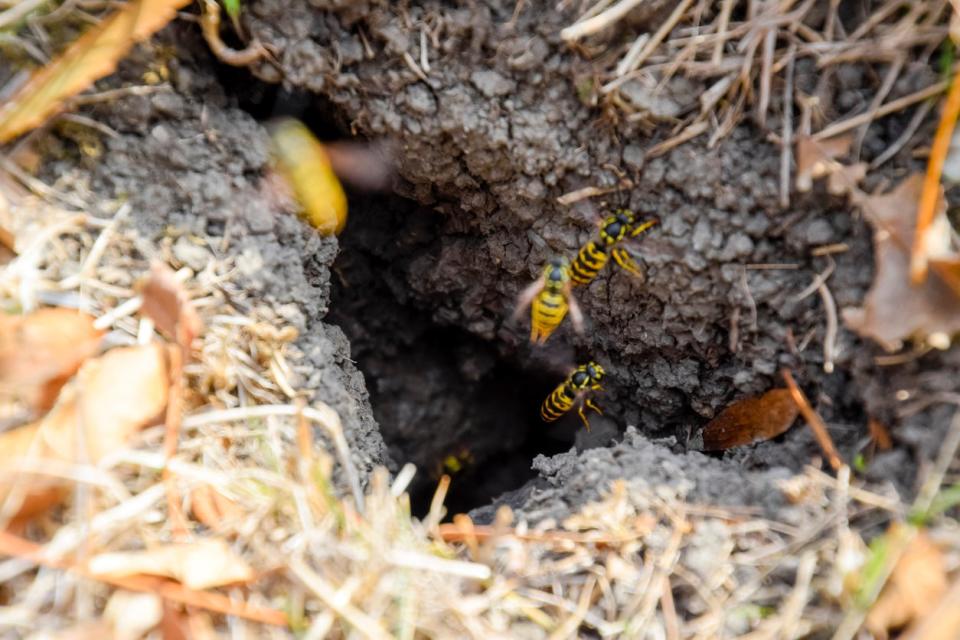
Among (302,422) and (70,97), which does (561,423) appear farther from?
(70,97)

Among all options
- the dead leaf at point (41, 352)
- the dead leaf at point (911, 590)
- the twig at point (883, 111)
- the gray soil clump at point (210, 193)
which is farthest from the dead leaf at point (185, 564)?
the twig at point (883, 111)

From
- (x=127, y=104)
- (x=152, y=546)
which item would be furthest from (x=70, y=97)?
(x=152, y=546)

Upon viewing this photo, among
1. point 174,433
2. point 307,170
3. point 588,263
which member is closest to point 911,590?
point 588,263

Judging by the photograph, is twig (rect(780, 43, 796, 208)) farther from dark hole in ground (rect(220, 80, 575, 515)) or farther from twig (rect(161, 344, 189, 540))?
twig (rect(161, 344, 189, 540))

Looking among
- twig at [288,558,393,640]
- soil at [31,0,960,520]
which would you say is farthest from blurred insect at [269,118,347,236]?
twig at [288,558,393,640]

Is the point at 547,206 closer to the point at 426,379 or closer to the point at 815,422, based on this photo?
the point at 815,422

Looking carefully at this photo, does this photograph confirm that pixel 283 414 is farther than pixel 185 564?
Yes
